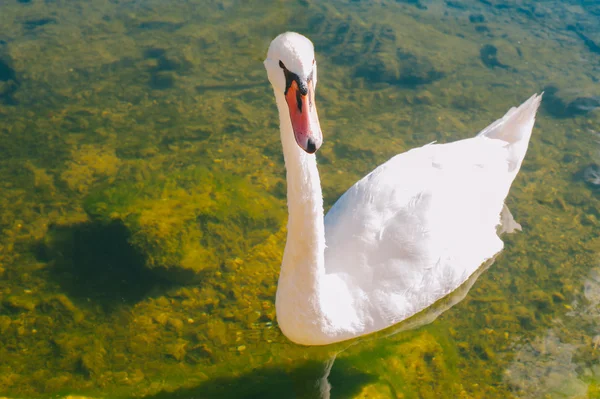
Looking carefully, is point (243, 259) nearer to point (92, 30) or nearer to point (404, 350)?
point (404, 350)

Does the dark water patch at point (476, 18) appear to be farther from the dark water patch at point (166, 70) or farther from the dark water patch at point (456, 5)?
the dark water patch at point (166, 70)

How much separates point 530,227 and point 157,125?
4061 millimetres

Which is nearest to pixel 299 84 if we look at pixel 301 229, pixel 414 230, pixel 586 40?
pixel 301 229

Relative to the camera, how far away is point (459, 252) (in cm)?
477

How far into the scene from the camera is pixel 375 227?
4453 mm

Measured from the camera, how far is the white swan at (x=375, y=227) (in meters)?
3.19

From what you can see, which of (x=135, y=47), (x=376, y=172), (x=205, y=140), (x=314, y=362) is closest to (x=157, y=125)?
(x=205, y=140)

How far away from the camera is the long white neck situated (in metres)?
3.32

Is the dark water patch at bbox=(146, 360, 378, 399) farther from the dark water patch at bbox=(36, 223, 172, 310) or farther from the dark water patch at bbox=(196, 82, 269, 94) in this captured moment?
the dark water patch at bbox=(196, 82, 269, 94)

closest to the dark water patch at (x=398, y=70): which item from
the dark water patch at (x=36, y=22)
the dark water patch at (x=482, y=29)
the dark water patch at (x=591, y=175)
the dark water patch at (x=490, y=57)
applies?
the dark water patch at (x=490, y=57)

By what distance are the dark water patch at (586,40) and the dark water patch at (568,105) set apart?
1.48 metres

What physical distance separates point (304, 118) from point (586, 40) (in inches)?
296

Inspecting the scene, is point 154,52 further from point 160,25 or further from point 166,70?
point 160,25

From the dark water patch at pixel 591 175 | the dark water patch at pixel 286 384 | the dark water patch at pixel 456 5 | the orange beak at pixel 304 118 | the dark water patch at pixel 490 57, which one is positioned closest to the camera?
the orange beak at pixel 304 118
